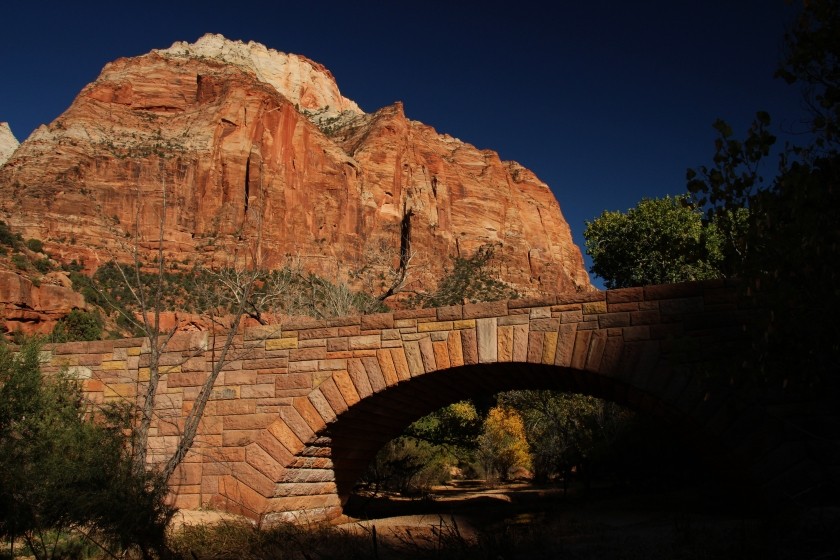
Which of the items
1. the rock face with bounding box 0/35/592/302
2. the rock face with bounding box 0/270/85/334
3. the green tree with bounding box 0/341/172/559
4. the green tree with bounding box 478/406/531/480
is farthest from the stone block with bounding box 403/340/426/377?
the rock face with bounding box 0/35/592/302

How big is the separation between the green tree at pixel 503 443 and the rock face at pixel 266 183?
60.8 feet

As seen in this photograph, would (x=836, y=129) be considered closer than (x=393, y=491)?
Yes

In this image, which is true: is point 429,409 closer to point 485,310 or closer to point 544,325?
point 485,310

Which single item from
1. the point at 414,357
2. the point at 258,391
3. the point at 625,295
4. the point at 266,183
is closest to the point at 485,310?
the point at 414,357

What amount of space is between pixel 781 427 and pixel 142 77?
90.6 metres

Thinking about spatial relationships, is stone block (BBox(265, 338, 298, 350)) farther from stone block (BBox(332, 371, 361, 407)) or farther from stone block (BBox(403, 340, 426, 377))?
stone block (BBox(403, 340, 426, 377))

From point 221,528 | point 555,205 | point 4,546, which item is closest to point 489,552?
point 221,528

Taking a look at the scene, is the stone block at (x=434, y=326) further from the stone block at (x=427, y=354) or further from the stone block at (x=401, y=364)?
the stone block at (x=401, y=364)

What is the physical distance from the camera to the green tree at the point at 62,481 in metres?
5.68

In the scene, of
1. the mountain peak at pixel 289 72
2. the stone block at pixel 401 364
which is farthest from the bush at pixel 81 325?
the mountain peak at pixel 289 72

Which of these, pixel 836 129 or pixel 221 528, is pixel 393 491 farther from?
pixel 836 129

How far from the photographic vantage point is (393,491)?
50.4 feet

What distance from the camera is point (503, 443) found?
1054 inches

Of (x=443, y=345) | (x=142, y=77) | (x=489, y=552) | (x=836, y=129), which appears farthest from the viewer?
(x=142, y=77)
